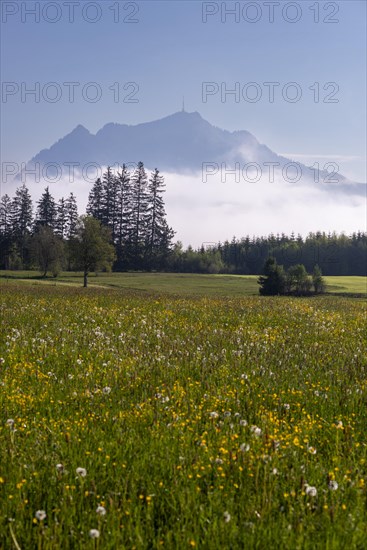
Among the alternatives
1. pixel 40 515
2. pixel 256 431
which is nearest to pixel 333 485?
pixel 256 431

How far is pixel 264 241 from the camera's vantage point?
158 m

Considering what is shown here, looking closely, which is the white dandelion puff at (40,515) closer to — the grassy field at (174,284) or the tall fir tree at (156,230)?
the grassy field at (174,284)

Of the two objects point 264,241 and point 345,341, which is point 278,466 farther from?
point 264,241

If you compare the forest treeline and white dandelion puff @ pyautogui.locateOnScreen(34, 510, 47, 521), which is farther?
the forest treeline

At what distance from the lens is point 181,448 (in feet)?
14.5

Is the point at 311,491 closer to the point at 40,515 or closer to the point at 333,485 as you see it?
the point at 333,485

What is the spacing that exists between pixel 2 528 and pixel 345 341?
922cm

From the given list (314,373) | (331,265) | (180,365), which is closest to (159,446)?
(180,365)

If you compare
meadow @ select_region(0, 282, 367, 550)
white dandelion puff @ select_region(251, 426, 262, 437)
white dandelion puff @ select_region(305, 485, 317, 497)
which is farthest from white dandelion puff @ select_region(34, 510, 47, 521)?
white dandelion puff @ select_region(251, 426, 262, 437)

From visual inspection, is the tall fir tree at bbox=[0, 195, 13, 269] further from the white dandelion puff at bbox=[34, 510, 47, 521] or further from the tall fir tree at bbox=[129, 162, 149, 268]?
the white dandelion puff at bbox=[34, 510, 47, 521]

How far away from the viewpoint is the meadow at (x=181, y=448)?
10.8ft

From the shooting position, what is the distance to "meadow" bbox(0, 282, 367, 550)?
3.31m

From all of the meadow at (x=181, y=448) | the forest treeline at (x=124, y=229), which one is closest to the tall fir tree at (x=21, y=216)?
the forest treeline at (x=124, y=229)

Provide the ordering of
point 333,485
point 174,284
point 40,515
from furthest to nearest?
1. point 174,284
2. point 333,485
3. point 40,515
